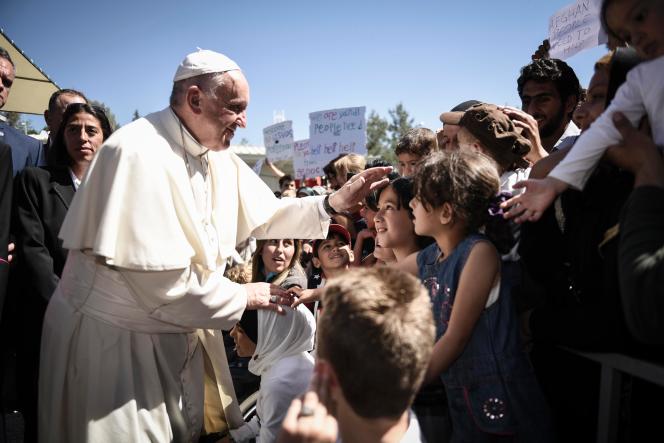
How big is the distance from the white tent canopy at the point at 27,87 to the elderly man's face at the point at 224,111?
250 inches

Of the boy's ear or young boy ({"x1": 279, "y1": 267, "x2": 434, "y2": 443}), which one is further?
the boy's ear

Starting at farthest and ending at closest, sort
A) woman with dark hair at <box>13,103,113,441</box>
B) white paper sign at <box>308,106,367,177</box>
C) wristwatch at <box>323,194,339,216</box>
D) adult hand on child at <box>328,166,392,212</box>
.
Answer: white paper sign at <box>308,106,367,177</box>, wristwatch at <box>323,194,339,216</box>, woman with dark hair at <box>13,103,113,441</box>, adult hand on child at <box>328,166,392,212</box>

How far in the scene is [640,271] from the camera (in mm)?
1132

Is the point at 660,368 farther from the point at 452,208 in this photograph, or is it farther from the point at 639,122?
the point at 452,208

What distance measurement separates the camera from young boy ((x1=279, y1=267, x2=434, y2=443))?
1.23 meters

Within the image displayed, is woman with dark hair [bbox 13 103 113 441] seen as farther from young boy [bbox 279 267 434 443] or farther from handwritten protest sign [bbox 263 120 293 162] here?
handwritten protest sign [bbox 263 120 293 162]

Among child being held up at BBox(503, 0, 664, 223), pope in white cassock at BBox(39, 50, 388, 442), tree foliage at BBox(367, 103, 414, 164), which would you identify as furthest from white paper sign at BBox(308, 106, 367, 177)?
tree foliage at BBox(367, 103, 414, 164)

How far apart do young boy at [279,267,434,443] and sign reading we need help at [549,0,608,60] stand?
11.2ft

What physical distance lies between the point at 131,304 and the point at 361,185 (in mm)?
1569

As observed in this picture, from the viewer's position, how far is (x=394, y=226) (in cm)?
273

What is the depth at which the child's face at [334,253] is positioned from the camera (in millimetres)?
3742

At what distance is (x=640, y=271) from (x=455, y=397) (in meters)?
0.98

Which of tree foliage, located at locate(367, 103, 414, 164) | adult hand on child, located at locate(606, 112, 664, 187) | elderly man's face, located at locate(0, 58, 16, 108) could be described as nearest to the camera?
adult hand on child, located at locate(606, 112, 664, 187)

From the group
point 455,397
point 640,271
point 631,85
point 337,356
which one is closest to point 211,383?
point 455,397
